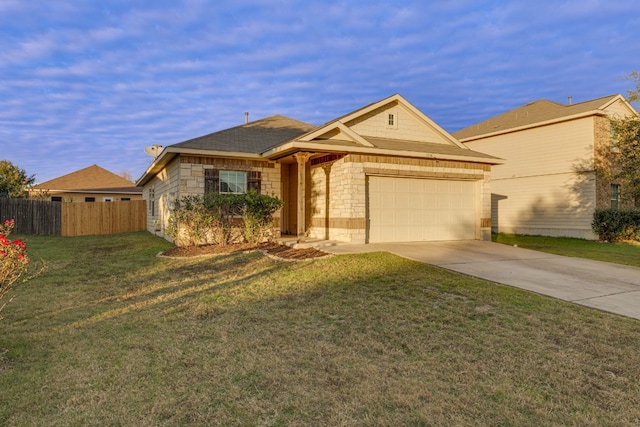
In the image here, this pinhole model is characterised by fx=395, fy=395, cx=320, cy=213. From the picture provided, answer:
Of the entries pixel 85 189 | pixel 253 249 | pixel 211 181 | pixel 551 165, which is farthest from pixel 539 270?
pixel 85 189

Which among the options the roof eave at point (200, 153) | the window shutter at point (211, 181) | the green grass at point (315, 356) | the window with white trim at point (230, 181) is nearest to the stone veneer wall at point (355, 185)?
the window with white trim at point (230, 181)

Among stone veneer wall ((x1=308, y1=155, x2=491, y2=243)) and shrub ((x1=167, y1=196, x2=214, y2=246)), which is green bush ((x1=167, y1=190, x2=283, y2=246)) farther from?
stone veneer wall ((x1=308, y1=155, x2=491, y2=243))

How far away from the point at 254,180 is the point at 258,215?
71.8 inches

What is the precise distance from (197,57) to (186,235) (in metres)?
10.7

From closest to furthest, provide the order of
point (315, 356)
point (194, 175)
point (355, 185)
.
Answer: point (315, 356) → point (355, 185) → point (194, 175)

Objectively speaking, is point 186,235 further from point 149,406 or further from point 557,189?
point 557,189

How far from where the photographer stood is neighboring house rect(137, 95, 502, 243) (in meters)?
11.9

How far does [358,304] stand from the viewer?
5930mm

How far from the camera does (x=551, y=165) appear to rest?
61.2 feet

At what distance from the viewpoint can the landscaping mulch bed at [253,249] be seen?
988 cm

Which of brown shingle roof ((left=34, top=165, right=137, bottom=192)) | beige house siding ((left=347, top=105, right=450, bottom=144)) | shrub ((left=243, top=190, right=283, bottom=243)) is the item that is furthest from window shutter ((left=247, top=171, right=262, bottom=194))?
brown shingle roof ((left=34, top=165, right=137, bottom=192))

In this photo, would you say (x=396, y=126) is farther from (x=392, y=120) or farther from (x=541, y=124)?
(x=541, y=124)

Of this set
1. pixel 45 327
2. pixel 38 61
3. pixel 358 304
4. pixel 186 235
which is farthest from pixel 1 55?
pixel 358 304

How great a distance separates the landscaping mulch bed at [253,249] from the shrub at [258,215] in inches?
23.7
